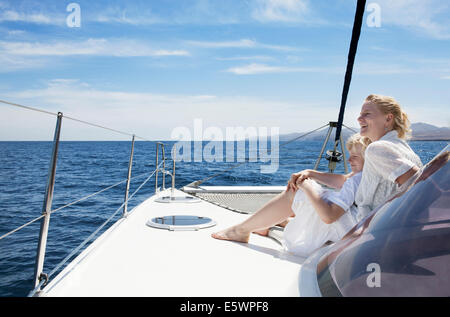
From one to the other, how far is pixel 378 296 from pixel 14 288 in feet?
12.0

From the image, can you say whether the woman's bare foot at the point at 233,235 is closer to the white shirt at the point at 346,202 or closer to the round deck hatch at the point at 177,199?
the white shirt at the point at 346,202

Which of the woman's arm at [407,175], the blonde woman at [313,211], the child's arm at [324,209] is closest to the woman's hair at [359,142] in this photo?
the blonde woman at [313,211]

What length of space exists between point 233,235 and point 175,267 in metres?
0.44

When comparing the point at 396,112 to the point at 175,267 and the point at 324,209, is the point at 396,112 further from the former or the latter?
the point at 175,267

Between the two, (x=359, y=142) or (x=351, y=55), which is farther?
(x=351, y=55)

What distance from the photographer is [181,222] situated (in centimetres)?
202

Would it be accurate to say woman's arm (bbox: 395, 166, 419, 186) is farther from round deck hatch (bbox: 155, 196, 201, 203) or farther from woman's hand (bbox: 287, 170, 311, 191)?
round deck hatch (bbox: 155, 196, 201, 203)

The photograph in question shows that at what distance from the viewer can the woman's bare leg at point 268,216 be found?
1594 mm

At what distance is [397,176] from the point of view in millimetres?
1081

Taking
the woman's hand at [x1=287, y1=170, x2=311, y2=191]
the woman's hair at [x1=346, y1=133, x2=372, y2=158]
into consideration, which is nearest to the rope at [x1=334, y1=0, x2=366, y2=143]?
the woman's hair at [x1=346, y1=133, x2=372, y2=158]

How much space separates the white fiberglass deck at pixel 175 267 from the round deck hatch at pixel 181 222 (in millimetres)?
50

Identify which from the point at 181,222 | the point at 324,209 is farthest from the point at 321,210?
the point at 181,222
